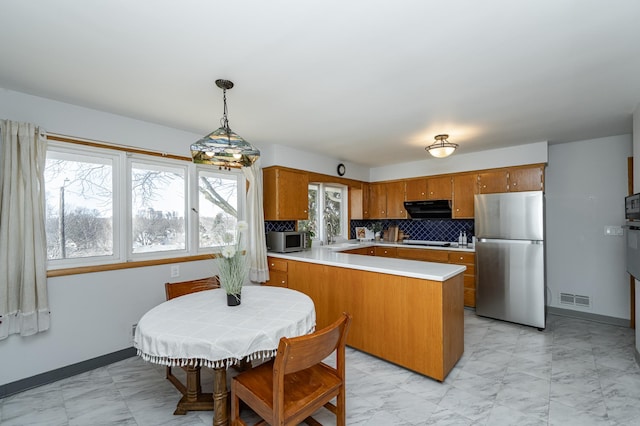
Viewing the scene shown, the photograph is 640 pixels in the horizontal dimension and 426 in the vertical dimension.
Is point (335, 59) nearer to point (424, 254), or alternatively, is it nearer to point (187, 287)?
point (187, 287)

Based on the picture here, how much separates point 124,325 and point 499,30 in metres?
3.70

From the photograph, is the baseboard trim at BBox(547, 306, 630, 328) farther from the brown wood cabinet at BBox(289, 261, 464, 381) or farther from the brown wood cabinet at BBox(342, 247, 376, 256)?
the brown wood cabinet at BBox(342, 247, 376, 256)

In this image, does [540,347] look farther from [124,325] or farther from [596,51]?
[124,325]

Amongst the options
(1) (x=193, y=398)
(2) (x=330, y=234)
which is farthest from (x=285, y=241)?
(1) (x=193, y=398)

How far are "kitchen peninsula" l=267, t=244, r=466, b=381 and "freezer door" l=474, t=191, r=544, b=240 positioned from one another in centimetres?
149

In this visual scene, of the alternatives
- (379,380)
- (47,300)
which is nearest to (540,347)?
(379,380)

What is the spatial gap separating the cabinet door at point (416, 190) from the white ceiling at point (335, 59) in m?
1.92

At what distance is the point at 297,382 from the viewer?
1604 mm

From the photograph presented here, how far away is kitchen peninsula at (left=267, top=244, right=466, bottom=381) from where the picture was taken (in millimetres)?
2303

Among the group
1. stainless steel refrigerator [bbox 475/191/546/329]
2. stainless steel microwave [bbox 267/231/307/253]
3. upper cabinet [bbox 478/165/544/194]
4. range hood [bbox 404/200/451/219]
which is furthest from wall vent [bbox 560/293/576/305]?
stainless steel microwave [bbox 267/231/307/253]

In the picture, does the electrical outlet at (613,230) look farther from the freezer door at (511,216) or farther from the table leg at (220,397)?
the table leg at (220,397)

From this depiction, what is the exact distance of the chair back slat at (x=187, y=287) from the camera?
2.41m

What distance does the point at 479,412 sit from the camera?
1974mm

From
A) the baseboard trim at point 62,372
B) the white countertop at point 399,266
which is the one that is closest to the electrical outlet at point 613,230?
the white countertop at point 399,266
